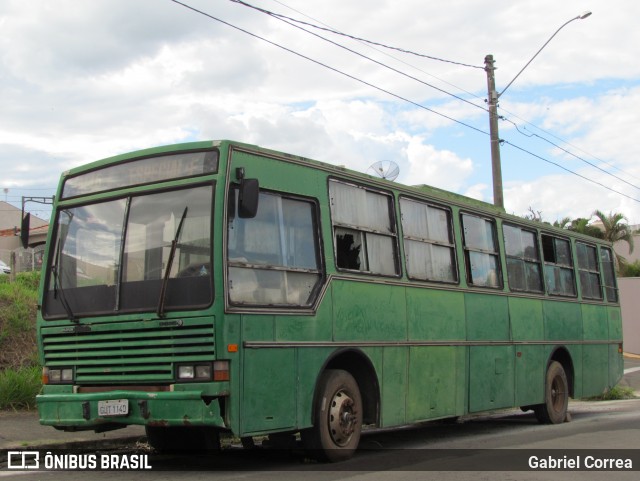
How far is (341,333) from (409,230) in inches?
83.8

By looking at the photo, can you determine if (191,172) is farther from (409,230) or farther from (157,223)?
(409,230)

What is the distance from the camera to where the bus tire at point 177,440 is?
29.2 feet

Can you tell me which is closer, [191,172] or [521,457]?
[191,172]

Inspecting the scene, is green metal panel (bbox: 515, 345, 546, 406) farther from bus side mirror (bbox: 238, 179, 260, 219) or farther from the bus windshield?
the bus windshield

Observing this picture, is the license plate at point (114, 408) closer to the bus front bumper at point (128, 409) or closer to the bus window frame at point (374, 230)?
the bus front bumper at point (128, 409)

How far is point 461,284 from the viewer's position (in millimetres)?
11219

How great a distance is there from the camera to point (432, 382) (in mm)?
10320

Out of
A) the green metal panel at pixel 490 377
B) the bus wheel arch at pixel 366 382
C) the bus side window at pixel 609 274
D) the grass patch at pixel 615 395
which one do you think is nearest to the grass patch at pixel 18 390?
the bus wheel arch at pixel 366 382

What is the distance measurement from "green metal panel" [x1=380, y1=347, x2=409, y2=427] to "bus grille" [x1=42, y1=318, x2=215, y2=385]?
2.75 meters

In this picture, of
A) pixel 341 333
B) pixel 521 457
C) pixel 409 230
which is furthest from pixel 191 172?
pixel 521 457

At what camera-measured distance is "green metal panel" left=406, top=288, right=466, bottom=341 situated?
396 inches

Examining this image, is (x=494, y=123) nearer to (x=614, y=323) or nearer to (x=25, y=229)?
(x=614, y=323)

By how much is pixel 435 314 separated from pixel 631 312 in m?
21.4

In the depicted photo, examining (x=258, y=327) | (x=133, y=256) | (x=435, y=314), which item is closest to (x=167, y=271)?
(x=133, y=256)
